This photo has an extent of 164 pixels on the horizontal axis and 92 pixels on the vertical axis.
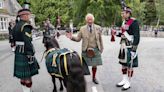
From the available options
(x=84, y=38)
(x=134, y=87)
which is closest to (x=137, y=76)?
(x=134, y=87)

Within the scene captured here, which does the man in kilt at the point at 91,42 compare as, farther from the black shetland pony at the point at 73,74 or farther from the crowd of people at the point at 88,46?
the black shetland pony at the point at 73,74

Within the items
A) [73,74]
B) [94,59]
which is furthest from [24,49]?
[94,59]

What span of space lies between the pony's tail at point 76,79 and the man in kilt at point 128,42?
6.68ft

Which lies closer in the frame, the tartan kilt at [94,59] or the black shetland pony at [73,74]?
the black shetland pony at [73,74]

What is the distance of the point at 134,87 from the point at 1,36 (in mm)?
30699

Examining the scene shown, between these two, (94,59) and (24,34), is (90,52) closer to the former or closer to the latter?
(94,59)

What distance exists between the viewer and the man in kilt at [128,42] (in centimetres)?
777

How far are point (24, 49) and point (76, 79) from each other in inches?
61.8

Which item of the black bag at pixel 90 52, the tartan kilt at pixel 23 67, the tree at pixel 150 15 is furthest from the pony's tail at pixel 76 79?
the tree at pixel 150 15

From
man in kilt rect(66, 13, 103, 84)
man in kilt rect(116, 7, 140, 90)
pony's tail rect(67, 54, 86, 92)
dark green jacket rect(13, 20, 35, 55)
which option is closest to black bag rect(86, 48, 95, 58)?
man in kilt rect(66, 13, 103, 84)

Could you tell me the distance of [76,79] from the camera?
6.17 meters

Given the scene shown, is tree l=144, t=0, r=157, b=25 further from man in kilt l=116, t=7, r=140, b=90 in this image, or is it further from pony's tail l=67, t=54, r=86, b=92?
pony's tail l=67, t=54, r=86, b=92

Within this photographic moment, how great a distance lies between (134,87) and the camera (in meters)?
8.41

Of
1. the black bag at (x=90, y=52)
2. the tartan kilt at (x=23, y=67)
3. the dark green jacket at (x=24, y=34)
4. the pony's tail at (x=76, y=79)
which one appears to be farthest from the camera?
the black bag at (x=90, y=52)
